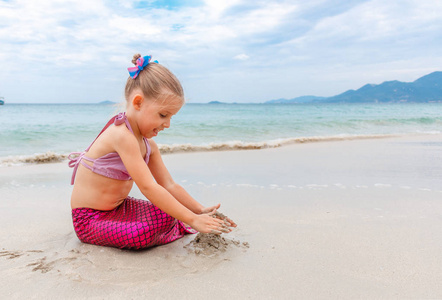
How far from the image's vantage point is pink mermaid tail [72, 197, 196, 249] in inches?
80.3

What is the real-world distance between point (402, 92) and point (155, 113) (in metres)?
84.5

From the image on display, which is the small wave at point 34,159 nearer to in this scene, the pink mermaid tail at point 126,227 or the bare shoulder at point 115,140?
the pink mermaid tail at point 126,227

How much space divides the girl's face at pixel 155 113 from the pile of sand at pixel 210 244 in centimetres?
74

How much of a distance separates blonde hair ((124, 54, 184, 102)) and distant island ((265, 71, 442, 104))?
8059cm

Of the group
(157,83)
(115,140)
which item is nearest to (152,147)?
(115,140)

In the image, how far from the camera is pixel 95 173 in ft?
7.05

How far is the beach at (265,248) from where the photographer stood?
Answer: 168 centimetres

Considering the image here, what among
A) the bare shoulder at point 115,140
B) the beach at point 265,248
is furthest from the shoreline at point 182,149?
the bare shoulder at point 115,140

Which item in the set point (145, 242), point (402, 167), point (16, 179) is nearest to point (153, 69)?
point (145, 242)

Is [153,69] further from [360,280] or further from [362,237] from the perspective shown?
[362,237]

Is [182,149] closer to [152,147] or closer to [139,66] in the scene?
[152,147]

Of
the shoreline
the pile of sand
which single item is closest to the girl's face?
the pile of sand

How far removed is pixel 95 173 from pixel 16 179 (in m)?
2.67

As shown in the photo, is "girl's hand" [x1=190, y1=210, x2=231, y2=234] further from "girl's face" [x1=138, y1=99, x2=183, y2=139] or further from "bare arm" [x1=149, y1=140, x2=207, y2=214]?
"girl's face" [x1=138, y1=99, x2=183, y2=139]
